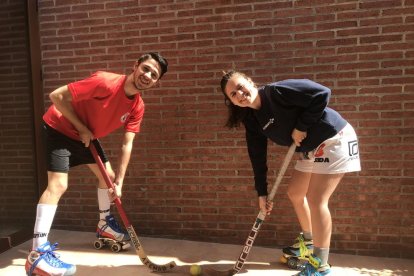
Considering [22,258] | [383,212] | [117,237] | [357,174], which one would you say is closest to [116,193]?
[117,237]

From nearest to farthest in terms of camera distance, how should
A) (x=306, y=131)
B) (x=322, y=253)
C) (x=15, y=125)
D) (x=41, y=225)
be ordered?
(x=306, y=131), (x=322, y=253), (x=41, y=225), (x=15, y=125)

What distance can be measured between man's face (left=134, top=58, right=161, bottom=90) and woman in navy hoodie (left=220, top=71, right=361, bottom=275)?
53cm

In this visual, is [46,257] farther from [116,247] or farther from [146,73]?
[146,73]

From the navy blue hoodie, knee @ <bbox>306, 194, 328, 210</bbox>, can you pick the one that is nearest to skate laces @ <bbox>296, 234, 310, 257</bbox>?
knee @ <bbox>306, 194, 328, 210</bbox>

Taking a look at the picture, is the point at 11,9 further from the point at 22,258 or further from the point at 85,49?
the point at 22,258

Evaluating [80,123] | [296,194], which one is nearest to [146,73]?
[80,123]

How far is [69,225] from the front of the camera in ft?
12.6

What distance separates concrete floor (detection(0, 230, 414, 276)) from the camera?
293cm

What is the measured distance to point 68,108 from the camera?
2.74 m

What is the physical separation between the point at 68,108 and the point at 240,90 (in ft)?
3.91

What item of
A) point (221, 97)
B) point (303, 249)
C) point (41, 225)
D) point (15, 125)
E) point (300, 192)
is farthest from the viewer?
point (15, 125)

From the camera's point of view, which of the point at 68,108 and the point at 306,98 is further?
the point at 68,108

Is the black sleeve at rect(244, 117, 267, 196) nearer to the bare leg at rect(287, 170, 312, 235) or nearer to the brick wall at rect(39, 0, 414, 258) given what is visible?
the bare leg at rect(287, 170, 312, 235)

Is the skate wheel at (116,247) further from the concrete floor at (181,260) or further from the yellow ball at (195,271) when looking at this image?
the yellow ball at (195,271)
